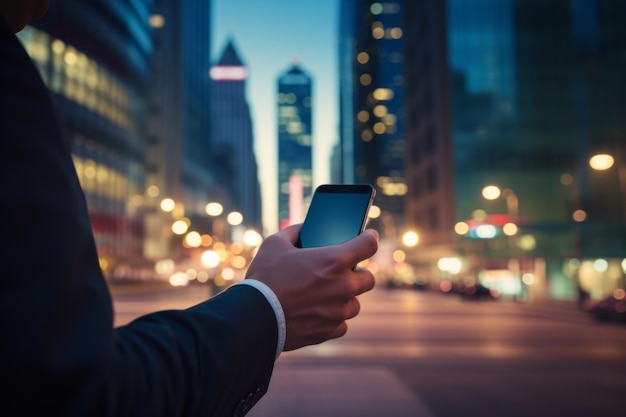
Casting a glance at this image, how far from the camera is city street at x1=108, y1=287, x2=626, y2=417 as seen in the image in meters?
8.60

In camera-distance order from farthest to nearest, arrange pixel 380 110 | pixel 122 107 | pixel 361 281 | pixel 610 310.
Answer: pixel 380 110
pixel 122 107
pixel 610 310
pixel 361 281

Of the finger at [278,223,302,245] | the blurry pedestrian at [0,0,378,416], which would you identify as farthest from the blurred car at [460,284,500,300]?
the blurry pedestrian at [0,0,378,416]

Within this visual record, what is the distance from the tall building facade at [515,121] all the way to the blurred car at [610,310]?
2214cm

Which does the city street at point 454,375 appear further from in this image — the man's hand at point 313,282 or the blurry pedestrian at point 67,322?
the blurry pedestrian at point 67,322

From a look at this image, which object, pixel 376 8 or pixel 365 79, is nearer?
pixel 376 8

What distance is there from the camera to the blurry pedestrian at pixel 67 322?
86 cm

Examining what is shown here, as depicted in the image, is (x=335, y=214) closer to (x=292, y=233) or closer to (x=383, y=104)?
(x=292, y=233)

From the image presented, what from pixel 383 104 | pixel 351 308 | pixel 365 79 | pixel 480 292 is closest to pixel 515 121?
pixel 480 292

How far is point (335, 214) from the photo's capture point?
1.88 meters

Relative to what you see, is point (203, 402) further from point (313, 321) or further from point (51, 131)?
point (51, 131)

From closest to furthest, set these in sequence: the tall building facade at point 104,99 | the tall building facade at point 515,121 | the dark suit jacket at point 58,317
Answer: the dark suit jacket at point 58,317
the tall building facade at point 515,121
the tall building facade at point 104,99

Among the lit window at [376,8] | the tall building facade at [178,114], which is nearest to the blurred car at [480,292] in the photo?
the tall building facade at [178,114]

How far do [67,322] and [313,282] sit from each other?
0.64m

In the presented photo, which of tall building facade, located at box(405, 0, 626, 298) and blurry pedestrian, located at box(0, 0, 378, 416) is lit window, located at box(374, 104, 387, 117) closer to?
tall building facade, located at box(405, 0, 626, 298)
